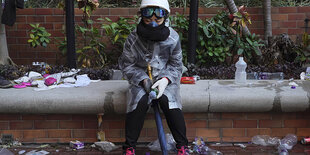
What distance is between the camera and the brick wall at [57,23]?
4.81m

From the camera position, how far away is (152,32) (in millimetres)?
2686

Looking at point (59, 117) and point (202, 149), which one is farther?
point (59, 117)

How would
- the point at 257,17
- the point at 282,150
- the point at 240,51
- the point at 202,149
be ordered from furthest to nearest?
the point at 257,17
the point at 240,51
the point at 202,149
the point at 282,150

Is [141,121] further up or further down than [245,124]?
further up

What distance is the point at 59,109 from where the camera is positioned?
2.95 m

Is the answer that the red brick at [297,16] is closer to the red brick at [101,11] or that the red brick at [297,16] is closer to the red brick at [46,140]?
the red brick at [101,11]

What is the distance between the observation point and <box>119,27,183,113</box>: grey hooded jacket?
2.79 m

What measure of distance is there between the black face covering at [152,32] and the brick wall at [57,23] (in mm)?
2255

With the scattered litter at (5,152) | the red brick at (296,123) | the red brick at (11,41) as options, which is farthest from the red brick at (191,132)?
the red brick at (11,41)

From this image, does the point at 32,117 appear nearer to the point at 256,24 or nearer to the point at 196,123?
the point at 196,123

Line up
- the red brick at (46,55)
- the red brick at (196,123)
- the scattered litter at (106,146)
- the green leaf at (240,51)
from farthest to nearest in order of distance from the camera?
the red brick at (46,55) < the green leaf at (240,51) < the red brick at (196,123) < the scattered litter at (106,146)

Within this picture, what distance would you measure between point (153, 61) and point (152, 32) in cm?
30

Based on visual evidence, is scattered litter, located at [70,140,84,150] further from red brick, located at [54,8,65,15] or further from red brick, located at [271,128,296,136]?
red brick, located at [54,8,65,15]

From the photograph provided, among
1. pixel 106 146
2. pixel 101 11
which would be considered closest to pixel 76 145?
pixel 106 146
